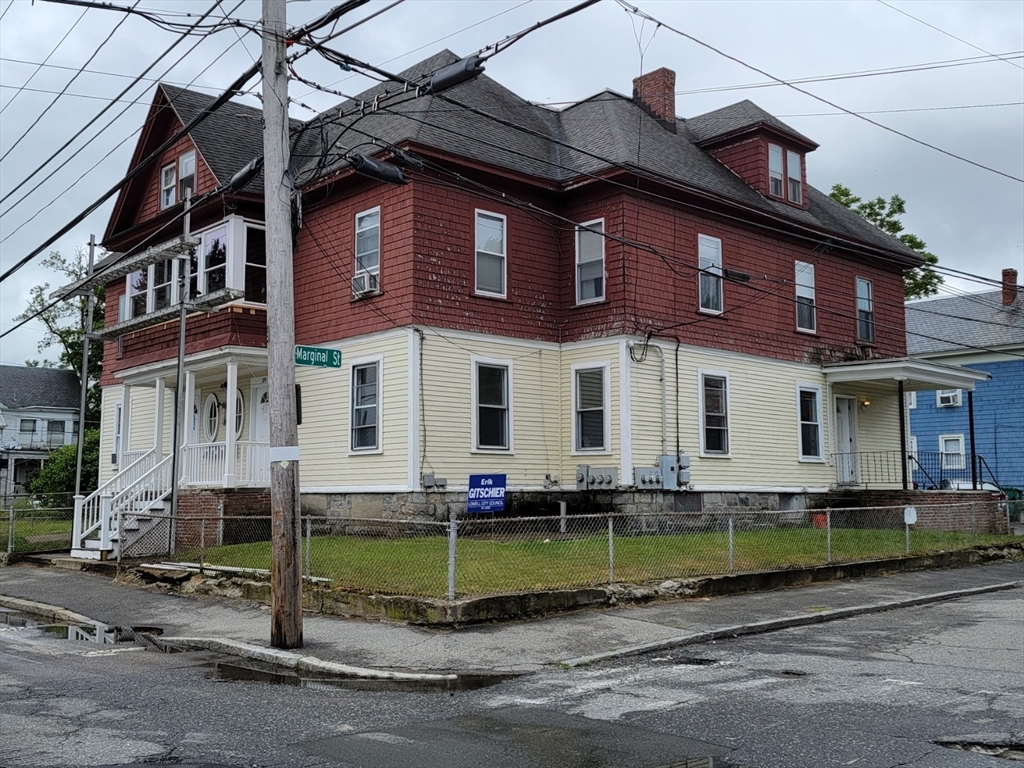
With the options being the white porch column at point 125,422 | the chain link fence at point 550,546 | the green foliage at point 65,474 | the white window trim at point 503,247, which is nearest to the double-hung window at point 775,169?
the white window trim at point 503,247

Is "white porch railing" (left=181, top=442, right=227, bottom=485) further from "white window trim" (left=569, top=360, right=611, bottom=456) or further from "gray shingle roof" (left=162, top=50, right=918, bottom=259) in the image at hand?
"white window trim" (left=569, top=360, right=611, bottom=456)

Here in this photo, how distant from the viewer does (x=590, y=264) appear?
2180cm

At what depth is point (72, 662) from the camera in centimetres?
1039

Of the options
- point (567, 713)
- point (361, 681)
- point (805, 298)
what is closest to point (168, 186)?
point (805, 298)

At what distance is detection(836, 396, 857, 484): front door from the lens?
26.6 m

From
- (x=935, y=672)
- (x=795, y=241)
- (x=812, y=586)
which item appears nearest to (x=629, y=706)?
(x=935, y=672)

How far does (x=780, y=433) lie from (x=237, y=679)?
1741cm

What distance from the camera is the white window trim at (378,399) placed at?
20.1 m

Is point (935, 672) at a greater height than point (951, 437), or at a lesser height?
lesser

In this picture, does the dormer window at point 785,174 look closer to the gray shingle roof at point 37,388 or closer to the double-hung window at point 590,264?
the double-hung window at point 590,264

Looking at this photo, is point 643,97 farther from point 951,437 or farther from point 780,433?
point 951,437

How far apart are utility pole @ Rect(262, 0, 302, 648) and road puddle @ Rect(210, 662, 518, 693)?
0.84 m

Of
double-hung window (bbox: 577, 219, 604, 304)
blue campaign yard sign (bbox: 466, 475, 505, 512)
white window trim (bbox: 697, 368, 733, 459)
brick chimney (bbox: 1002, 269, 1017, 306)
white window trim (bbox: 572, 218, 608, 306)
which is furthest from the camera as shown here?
brick chimney (bbox: 1002, 269, 1017, 306)

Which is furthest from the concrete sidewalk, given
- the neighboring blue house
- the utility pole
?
A: the neighboring blue house
